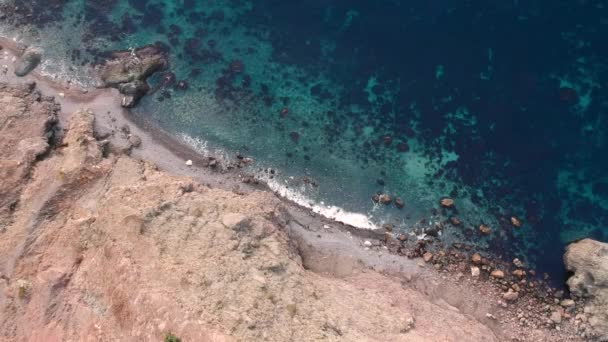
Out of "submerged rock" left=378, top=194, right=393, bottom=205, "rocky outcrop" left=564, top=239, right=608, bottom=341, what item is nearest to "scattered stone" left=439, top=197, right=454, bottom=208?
"submerged rock" left=378, top=194, right=393, bottom=205

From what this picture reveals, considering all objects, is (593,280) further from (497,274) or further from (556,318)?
(497,274)

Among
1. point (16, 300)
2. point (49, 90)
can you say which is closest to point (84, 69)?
point (49, 90)

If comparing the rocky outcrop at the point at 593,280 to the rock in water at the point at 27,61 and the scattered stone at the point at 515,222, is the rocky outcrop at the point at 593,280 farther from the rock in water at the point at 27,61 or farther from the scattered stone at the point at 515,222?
the rock in water at the point at 27,61

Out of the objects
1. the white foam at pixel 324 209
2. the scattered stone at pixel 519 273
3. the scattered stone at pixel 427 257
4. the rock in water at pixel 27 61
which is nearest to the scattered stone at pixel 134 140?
the white foam at pixel 324 209

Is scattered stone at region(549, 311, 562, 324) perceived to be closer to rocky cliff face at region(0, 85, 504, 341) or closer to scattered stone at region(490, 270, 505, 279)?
scattered stone at region(490, 270, 505, 279)

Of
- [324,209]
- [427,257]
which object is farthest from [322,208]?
[427,257]
